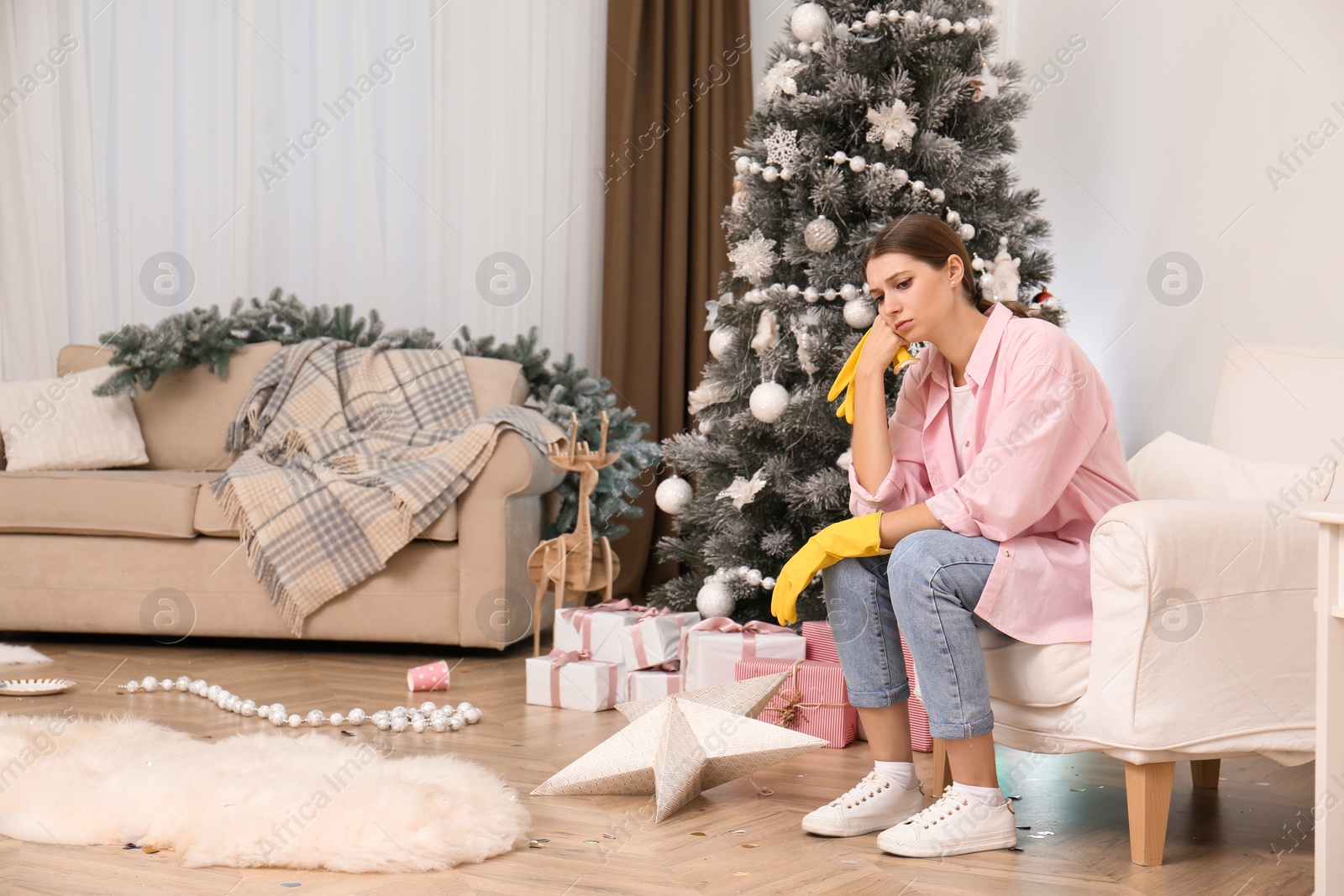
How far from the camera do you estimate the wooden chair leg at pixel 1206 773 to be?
73.5 inches

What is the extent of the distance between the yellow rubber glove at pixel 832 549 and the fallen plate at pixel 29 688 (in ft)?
5.51

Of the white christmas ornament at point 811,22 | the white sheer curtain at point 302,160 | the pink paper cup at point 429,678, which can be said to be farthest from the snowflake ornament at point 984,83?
the white sheer curtain at point 302,160

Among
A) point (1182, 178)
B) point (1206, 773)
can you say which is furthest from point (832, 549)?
point (1182, 178)

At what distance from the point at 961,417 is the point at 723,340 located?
1060 mm

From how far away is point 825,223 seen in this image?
2.53 m

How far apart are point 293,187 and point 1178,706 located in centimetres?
362

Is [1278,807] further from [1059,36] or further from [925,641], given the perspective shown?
[1059,36]

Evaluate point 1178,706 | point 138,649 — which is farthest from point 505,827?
point 138,649

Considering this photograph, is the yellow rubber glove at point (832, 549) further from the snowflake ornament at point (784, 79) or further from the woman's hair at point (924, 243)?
the snowflake ornament at point (784, 79)

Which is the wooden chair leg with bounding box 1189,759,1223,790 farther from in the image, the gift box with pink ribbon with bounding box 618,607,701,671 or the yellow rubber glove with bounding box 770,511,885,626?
the gift box with pink ribbon with bounding box 618,607,701,671

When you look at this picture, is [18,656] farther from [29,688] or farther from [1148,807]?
[1148,807]

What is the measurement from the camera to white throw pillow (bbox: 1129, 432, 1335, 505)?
5.64 feet

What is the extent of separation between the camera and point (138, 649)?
304cm

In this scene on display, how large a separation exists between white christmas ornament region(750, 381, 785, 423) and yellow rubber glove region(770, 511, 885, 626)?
2.73 ft
